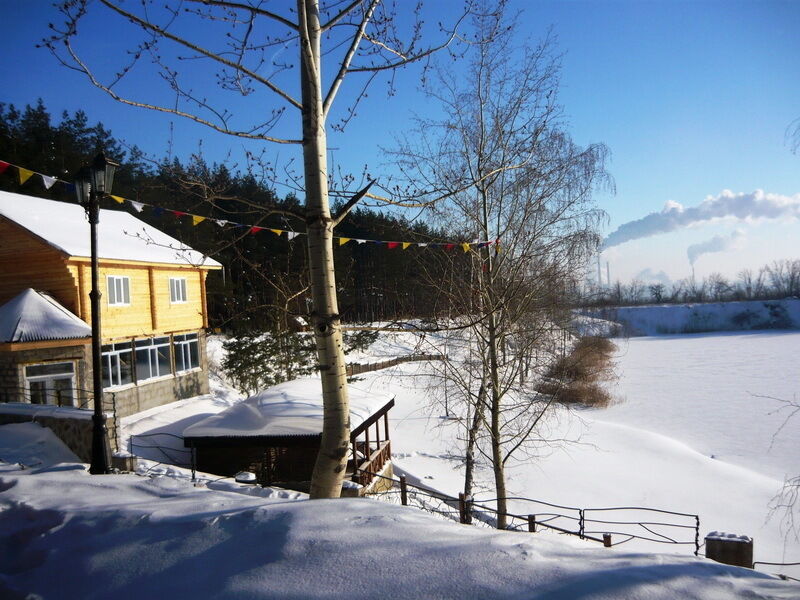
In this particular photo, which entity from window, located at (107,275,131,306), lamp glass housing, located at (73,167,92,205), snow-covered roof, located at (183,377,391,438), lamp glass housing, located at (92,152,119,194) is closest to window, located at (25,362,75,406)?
window, located at (107,275,131,306)

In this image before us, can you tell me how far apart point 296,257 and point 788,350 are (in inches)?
1374

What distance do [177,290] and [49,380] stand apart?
538 centimetres

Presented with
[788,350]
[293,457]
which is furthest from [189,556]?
[788,350]

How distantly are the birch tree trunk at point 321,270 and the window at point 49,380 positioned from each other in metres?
12.0

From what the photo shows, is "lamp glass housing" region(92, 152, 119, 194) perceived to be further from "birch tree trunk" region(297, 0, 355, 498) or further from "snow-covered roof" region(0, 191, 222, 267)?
"snow-covered roof" region(0, 191, 222, 267)

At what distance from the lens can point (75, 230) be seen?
49.1ft

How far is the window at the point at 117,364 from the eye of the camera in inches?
601

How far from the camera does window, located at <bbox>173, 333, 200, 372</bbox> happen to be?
18.5 meters

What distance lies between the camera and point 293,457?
12875mm

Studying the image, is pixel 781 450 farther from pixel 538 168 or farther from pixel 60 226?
pixel 60 226

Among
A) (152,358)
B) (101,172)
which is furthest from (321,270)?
(152,358)

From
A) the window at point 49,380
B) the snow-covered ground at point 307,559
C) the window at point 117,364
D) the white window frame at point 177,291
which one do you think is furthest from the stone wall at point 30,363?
the snow-covered ground at point 307,559

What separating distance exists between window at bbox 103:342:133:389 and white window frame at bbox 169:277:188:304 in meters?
2.41

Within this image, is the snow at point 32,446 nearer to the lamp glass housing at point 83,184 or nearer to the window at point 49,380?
the lamp glass housing at point 83,184
